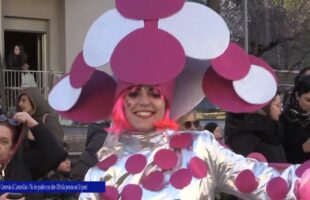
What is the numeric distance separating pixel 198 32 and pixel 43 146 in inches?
51.2

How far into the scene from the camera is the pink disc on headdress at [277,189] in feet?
8.22

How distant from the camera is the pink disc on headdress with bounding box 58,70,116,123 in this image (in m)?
2.79

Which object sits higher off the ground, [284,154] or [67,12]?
[67,12]

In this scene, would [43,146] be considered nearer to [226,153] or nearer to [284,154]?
[226,153]

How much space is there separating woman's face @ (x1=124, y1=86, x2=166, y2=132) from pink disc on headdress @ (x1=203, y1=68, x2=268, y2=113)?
253 mm

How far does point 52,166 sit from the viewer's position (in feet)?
11.5

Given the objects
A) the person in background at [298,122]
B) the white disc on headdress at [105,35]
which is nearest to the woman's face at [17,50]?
the person in background at [298,122]

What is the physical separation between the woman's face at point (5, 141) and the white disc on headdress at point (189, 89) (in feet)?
3.50

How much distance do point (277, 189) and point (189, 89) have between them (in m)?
0.57

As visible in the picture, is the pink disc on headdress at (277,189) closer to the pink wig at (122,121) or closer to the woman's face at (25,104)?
the pink wig at (122,121)

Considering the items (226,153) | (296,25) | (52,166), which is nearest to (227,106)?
(226,153)

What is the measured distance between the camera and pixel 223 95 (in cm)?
270

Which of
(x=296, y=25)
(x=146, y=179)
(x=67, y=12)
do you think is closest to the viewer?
(x=146, y=179)

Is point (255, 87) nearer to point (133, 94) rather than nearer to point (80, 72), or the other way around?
point (133, 94)
